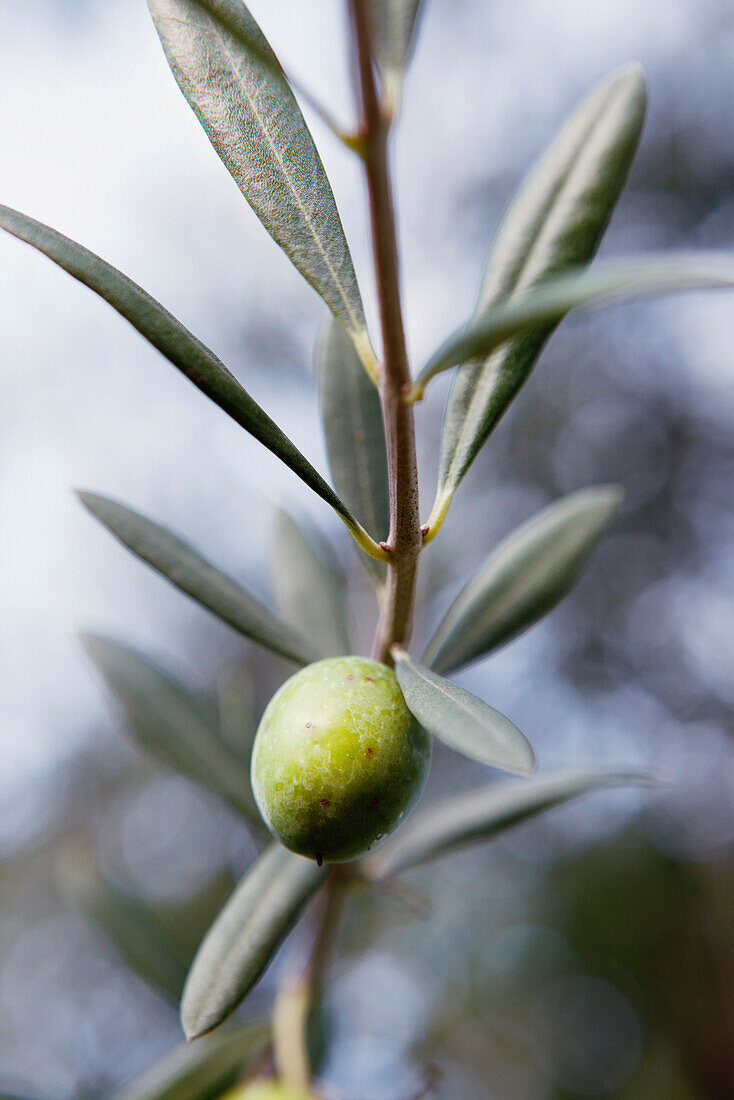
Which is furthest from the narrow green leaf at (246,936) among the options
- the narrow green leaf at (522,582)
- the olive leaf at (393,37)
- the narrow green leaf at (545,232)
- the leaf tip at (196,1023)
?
the olive leaf at (393,37)

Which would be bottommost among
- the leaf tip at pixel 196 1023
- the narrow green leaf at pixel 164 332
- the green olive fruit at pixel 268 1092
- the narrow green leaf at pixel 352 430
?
the green olive fruit at pixel 268 1092

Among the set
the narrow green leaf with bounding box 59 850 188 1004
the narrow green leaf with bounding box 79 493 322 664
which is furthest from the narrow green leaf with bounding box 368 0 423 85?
the narrow green leaf with bounding box 59 850 188 1004

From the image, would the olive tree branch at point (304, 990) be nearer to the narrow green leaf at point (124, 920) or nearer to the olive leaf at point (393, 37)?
the narrow green leaf at point (124, 920)

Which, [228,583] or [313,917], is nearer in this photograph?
[228,583]

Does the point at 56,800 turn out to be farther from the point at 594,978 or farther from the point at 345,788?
the point at 345,788

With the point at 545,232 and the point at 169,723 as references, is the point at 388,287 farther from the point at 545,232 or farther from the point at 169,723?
the point at 169,723

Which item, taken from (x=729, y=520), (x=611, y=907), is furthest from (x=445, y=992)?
(x=729, y=520)
